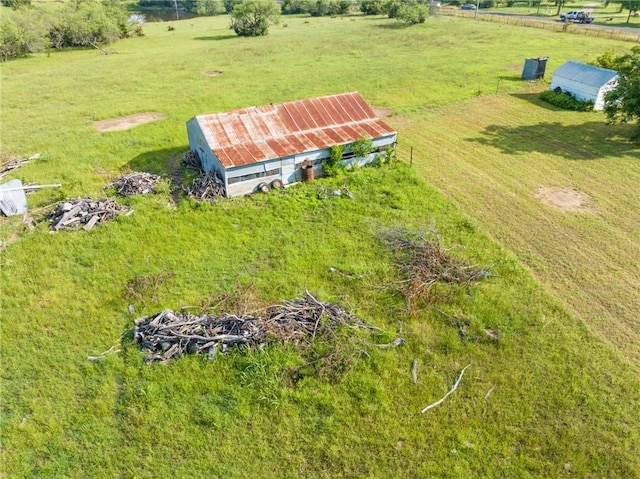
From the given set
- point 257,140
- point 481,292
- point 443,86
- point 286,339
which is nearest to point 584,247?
point 481,292

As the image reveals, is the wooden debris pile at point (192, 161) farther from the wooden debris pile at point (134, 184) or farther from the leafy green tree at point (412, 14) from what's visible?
the leafy green tree at point (412, 14)

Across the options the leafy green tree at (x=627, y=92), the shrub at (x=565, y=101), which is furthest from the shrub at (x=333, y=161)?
the shrub at (x=565, y=101)

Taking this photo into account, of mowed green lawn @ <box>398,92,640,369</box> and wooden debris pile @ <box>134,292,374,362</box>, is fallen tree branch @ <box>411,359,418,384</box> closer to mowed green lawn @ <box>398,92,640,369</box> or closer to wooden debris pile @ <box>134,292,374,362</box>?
wooden debris pile @ <box>134,292,374,362</box>

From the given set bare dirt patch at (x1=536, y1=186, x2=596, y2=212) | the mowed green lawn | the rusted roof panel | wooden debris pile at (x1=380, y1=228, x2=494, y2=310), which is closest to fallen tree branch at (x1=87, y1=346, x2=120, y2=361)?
wooden debris pile at (x1=380, y1=228, x2=494, y2=310)

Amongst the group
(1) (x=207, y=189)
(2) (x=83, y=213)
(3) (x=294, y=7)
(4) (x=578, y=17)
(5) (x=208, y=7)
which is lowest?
(2) (x=83, y=213)

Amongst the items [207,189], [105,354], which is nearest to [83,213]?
[207,189]

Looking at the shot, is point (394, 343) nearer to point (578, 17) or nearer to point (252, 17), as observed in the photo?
point (252, 17)
